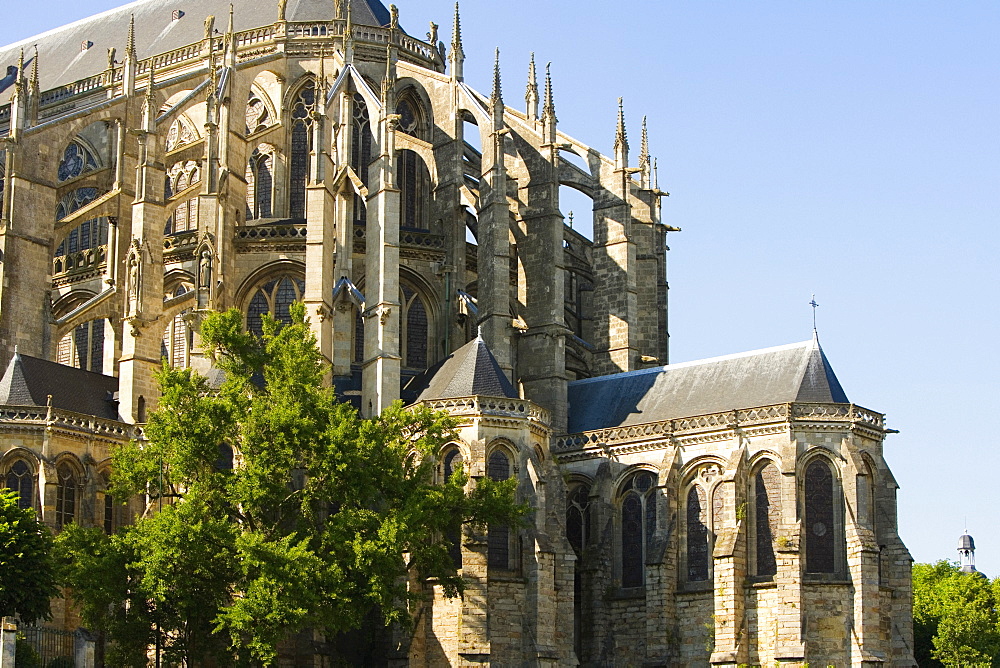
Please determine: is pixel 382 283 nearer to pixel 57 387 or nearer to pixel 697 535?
pixel 57 387

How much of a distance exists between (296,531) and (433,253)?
576 inches

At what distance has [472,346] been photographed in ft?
142

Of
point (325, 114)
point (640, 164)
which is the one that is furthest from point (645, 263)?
point (325, 114)

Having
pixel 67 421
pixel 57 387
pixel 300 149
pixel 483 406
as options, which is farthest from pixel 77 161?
pixel 483 406

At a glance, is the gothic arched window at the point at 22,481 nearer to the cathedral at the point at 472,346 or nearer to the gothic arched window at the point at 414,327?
the cathedral at the point at 472,346

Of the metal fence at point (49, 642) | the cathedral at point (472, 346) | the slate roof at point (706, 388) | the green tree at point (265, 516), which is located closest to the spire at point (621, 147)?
the cathedral at point (472, 346)

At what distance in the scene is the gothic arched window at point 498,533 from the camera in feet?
134

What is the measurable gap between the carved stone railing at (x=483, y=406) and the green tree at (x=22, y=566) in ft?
35.1

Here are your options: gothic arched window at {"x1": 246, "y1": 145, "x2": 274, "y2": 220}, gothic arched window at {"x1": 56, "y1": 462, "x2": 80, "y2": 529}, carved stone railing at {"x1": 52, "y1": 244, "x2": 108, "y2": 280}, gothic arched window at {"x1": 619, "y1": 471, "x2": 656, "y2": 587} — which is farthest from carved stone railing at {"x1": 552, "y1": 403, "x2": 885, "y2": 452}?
carved stone railing at {"x1": 52, "y1": 244, "x2": 108, "y2": 280}

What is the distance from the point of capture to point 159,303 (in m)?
43.7

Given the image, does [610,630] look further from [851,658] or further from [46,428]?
[46,428]

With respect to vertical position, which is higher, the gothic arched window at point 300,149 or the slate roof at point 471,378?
the gothic arched window at point 300,149

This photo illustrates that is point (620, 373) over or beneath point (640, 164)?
beneath

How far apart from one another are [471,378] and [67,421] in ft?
31.7
